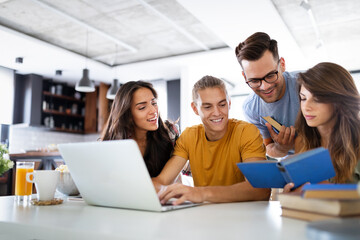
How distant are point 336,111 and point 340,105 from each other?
0.11 feet

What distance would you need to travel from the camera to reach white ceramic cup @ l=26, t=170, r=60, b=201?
1.20 metres

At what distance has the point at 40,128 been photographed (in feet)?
23.5

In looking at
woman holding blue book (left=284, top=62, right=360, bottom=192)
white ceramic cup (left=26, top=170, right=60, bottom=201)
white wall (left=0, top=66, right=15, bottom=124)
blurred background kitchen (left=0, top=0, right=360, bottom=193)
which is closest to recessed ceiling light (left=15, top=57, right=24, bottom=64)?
Answer: blurred background kitchen (left=0, top=0, right=360, bottom=193)

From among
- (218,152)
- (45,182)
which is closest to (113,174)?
(45,182)

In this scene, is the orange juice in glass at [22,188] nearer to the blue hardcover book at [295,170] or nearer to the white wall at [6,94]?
the blue hardcover book at [295,170]

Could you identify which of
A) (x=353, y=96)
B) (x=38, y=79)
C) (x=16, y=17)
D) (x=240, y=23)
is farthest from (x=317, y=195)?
(x=38, y=79)

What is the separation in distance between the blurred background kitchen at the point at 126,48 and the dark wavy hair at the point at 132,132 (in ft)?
6.83

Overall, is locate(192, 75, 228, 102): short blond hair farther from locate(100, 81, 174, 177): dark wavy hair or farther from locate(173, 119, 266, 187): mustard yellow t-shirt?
locate(100, 81, 174, 177): dark wavy hair

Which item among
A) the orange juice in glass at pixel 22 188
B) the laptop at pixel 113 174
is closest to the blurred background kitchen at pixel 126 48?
the orange juice in glass at pixel 22 188

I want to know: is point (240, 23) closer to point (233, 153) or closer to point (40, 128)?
point (233, 153)

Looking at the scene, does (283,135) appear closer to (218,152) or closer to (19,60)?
(218,152)

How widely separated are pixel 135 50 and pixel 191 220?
17.2ft

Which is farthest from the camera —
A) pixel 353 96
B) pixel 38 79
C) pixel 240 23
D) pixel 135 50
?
pixel 38 79

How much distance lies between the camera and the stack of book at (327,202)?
729 millimetres
